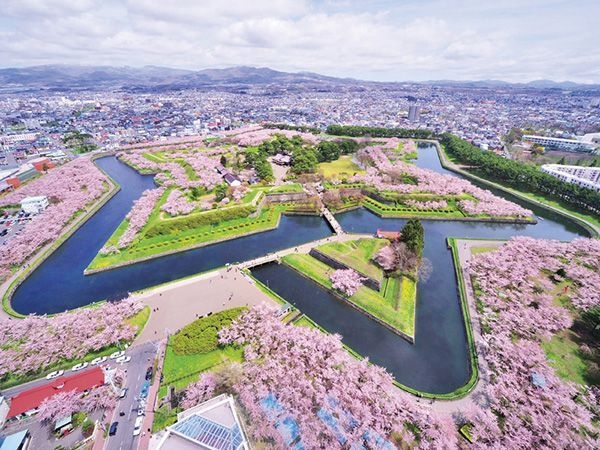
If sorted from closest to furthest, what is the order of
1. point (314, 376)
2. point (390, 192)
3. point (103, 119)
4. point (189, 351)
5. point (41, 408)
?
point (41, 408) < point (314, 376) < point (189, 351) < point (390, 192) < point (103, 119)

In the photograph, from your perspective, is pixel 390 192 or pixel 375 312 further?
pixel 390 192

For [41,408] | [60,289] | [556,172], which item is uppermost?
[556,172]

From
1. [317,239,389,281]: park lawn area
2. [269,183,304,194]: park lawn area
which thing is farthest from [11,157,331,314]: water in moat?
[317,239,389,281]: park lawn area

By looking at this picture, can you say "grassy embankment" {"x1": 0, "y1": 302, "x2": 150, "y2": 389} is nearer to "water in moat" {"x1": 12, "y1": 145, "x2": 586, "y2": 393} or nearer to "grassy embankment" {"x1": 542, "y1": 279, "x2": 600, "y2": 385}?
"water in moat" {"x1": 12, "y1": 145, "x2": 586, "y2": 393}

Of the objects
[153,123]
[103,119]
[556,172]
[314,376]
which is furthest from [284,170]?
[103,119]

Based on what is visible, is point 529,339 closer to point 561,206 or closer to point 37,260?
point 561,206

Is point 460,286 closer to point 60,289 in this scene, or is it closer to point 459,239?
point 459,239

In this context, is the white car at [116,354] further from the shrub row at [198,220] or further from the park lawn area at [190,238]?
the shrub row at [198,220]

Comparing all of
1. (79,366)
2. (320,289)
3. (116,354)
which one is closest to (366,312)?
(320,289)
